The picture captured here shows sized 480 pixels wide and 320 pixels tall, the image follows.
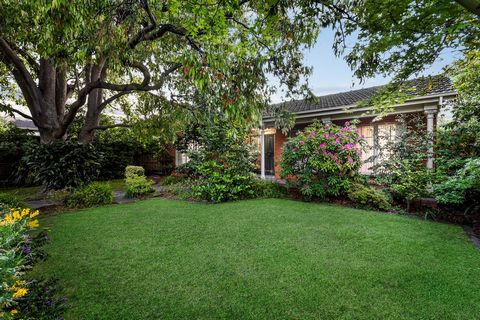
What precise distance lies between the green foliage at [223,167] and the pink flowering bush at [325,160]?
5.11 feet

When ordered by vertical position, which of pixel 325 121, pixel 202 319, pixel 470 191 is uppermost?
pixel 325 121

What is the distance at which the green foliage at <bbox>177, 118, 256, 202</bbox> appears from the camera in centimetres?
859

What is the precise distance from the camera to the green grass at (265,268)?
106 inches

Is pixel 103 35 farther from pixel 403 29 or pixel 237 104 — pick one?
pixel 403 29

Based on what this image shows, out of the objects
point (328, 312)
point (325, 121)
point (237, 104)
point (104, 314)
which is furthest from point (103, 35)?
point (325, 121)

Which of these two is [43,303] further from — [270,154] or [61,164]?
[270,154]

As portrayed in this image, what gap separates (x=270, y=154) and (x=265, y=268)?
1035cm

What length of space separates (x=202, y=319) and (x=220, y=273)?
94 centimetres

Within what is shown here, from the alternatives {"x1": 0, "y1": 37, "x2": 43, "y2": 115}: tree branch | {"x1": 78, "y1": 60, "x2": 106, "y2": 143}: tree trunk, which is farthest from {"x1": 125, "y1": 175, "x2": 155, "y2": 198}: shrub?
{"x1": 0, "y1": 37, "x2": 43, "y2": 115}: tree branch

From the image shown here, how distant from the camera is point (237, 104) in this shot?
328cm

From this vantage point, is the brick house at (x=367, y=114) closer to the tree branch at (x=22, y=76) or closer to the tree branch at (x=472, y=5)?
the tree branch at (x=472, y=5)

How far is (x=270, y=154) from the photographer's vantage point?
1366 centimetres

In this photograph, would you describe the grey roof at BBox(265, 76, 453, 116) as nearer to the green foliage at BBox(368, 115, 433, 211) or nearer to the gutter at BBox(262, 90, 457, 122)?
the gutter at BBox(262, 90, 457, 122)

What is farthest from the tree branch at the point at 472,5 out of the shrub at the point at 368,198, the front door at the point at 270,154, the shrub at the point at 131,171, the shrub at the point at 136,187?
the front door at the point at 270,154
